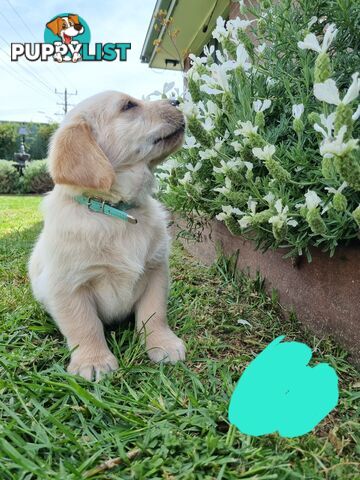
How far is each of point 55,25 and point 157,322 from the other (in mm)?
10006

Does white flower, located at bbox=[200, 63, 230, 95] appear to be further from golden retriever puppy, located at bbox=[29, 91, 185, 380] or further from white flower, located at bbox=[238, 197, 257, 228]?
white flower, located at bbox=[238, 197, 257, 228]

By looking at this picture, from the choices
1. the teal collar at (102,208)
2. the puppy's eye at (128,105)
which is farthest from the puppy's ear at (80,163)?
the puppy's eye at (128,105)

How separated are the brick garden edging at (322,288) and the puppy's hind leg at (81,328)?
810mm

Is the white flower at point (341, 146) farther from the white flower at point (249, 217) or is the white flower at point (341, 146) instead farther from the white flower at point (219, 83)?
the white flower at point (219, 83)

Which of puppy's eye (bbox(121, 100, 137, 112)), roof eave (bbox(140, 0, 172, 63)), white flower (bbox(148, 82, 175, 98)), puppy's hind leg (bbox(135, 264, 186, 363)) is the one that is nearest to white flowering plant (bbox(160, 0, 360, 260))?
white flower (bbox(148, 82, 175, 98))

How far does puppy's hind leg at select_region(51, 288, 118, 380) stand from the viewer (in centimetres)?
150

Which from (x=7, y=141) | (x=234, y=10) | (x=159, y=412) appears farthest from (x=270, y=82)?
(x=7, y=141)

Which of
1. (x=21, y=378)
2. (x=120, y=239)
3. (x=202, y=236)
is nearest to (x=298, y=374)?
(x=120, y=239)

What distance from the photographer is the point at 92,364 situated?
1.47m

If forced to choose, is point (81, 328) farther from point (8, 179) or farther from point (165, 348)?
point (8, 179)

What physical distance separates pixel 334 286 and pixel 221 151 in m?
0.79

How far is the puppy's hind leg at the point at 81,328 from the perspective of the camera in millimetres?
1498

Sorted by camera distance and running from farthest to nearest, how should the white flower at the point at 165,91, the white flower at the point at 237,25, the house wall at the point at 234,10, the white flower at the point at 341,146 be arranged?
the house wall at the point at 234,10, the white flower at the point at 165,91, the white flower at the point at 237,25, the white flower at the point at 341,146

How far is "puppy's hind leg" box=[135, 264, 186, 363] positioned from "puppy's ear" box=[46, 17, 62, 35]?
953 cm
